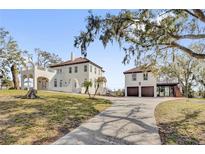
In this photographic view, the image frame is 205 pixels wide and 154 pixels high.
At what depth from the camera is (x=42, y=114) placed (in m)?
4.79

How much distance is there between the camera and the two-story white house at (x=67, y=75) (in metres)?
5.64

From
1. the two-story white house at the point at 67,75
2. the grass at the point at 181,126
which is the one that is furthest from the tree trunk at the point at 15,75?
the grass at the point at 181,126

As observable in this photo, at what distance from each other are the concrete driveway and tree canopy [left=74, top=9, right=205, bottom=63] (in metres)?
1.31

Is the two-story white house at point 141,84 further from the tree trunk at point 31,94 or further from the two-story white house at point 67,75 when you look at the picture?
the tree trunk at point 31,94

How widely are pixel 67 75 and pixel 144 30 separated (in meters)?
2.60

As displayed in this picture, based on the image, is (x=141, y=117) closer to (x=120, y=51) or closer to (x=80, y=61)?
(x=120, y=51)

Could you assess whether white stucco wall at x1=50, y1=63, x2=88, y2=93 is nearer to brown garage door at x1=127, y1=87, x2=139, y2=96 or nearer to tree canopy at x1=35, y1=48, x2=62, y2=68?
tree canopy at x1=35, y1=48, x2=62, y2=68

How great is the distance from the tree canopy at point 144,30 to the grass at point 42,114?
144 centimetres

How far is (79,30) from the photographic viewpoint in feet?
16.0

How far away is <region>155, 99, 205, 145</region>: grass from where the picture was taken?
12.9 ft

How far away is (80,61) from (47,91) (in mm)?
1190

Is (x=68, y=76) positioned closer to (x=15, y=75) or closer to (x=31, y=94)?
(x=31, y=94)

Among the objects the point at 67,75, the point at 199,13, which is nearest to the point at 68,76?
the point at 67,75
